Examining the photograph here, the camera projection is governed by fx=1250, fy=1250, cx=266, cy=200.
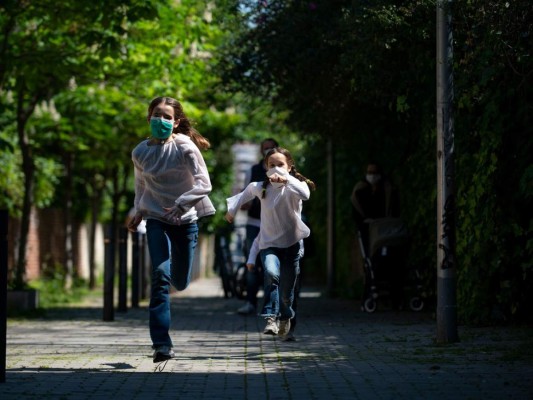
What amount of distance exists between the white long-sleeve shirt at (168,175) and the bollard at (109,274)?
554 centimetres

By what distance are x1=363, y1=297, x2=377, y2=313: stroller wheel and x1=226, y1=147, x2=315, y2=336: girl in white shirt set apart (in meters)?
5.18

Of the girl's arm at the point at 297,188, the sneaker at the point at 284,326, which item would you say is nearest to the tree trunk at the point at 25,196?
the sneaker at the point at 284,326

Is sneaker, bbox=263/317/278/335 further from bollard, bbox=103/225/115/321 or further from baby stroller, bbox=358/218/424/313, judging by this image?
baby stroller, bbox=358/218/424/313

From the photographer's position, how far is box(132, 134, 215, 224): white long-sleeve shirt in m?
8.30

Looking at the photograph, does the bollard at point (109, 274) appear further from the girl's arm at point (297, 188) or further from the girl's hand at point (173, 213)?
the girl's hand at point (173, 213)

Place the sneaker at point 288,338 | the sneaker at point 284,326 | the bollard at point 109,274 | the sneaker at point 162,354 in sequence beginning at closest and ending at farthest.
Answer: the sneaker at point 162,354, the sneaker at point 284,326, the sneaker at point 288,338, the bollard at point 109,274

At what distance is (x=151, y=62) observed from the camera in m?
18.1

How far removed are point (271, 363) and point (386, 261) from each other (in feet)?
21.2

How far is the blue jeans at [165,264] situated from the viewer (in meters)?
8.12

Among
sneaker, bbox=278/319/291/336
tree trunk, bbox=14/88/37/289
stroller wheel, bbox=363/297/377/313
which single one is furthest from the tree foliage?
tree trunk, bbox=14/88/37/289

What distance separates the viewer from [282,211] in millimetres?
9805

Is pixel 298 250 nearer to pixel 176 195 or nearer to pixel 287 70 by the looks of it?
pixel 176 195

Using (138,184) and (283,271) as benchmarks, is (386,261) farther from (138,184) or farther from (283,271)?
(138,184)

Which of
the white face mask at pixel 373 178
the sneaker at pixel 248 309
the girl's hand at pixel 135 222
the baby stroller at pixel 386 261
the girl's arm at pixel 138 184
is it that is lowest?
the sneaker at pixel 248 309
